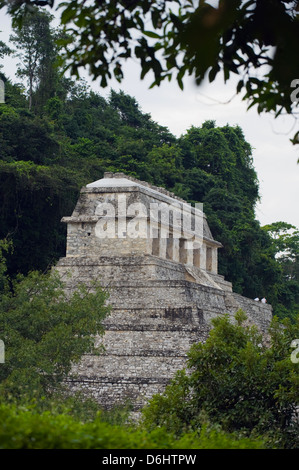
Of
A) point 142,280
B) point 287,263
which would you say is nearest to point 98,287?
point 142,280

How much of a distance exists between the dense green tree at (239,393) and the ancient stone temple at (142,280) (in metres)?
5.46

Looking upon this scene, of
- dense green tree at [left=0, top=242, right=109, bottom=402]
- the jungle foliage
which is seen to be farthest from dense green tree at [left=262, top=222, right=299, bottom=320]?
dense green tree at [left=0, top=242, right=109, bottom=402]

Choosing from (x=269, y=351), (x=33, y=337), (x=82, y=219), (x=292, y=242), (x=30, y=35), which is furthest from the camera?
(x=292, y=242)

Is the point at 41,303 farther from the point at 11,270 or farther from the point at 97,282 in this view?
the point at 11,270

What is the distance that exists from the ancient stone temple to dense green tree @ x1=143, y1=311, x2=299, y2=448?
5463 millimetres

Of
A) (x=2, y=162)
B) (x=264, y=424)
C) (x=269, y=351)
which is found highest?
(x=2, y=162)

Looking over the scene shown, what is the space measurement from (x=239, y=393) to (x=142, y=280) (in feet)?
36.3

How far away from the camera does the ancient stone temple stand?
2261 cm

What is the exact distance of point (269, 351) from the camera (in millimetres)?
16000

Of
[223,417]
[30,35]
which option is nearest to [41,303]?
[223,417]

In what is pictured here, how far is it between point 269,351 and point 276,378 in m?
0.75

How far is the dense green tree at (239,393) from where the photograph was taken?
48.6 ft

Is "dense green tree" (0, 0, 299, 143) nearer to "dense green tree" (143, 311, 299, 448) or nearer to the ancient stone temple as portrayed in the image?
"dense green tree" (143, 311, 299, 448)

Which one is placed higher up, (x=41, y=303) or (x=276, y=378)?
(x=41, y=303)
